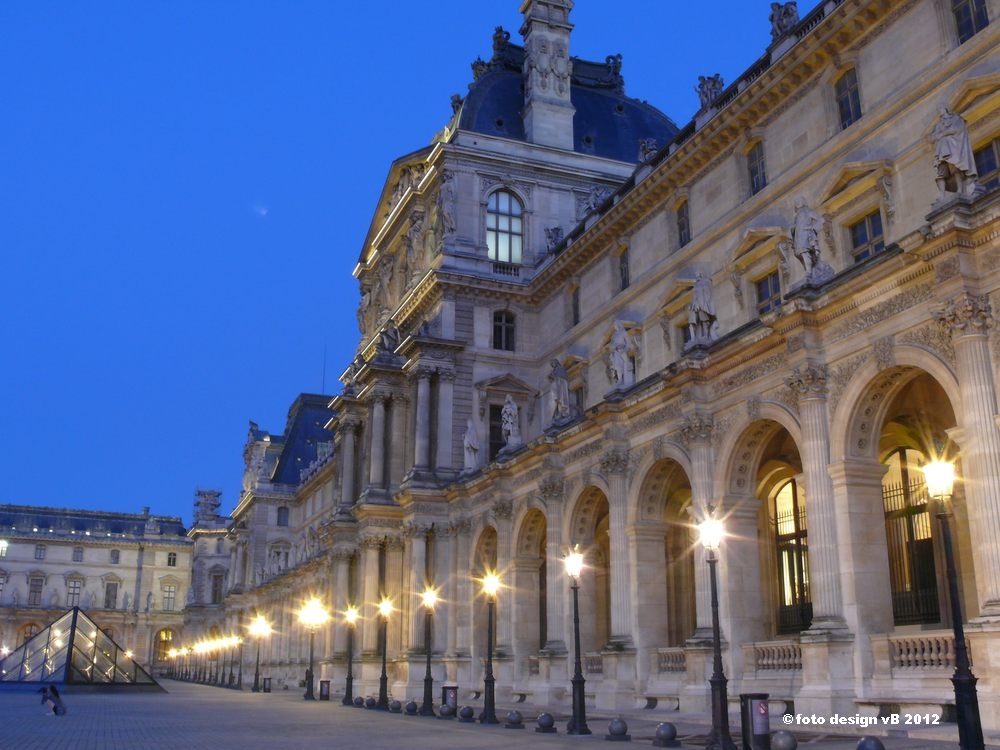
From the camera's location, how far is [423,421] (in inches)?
1735

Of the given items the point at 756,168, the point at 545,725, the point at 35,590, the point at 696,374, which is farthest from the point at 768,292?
the point at 35,590

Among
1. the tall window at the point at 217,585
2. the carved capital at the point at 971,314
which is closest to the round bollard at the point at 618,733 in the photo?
the carved capital at the point at 971,314

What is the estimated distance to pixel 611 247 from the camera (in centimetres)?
3944

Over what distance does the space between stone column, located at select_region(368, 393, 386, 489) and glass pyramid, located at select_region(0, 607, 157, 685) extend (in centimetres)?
2021

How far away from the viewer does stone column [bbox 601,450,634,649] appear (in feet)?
96.3

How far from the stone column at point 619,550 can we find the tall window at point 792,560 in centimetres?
437

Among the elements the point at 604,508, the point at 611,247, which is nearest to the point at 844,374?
the point at 604,508

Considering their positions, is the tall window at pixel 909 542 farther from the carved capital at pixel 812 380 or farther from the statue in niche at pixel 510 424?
the statue in niche at pixel 510 424

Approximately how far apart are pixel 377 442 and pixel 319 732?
25.5 m

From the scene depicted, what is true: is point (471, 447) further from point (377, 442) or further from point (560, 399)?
point (560, 399)

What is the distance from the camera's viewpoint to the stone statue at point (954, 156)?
65.0 feet

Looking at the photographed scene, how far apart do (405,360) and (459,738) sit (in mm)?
27549

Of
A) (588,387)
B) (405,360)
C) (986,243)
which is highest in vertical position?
(405,360)

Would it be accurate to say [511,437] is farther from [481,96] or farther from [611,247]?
[481,96]
